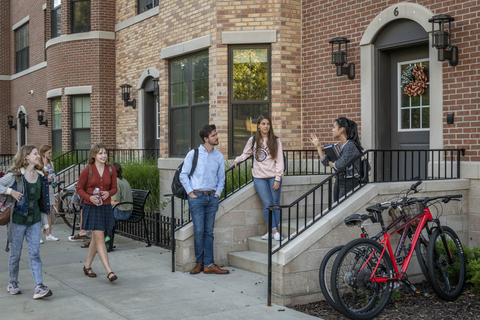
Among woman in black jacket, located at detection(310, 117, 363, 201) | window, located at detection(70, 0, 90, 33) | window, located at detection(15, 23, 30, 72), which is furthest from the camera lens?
window, located at detection(15, 23, 30, 72)

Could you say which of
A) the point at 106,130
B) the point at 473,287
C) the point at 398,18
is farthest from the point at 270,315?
the point at 106,130

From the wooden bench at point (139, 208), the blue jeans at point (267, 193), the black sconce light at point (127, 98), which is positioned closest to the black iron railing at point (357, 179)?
the blue jeans at point (267, 193)

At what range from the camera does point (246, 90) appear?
994cm

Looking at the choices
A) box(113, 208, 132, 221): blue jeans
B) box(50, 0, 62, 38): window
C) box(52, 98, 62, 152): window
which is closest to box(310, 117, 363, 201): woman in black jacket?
box(113, 208, 132, 221): blue jeans

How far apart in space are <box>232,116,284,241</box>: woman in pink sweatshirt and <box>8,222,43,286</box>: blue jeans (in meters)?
2.92

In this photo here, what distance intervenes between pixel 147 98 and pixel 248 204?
7.91 m

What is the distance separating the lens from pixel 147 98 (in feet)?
48.2

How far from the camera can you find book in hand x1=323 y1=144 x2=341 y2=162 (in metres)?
6.68

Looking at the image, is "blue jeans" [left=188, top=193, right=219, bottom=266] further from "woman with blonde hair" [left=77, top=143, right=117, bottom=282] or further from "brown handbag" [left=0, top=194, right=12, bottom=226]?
"brown handbag" [left=0, top=194, right=12, bottom=226]

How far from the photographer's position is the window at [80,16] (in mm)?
16000

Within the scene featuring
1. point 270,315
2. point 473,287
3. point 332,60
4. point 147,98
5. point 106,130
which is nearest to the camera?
point 270,315

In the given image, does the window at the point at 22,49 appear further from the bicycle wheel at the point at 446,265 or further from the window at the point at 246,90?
the bicycle wheel at the point at 446,265

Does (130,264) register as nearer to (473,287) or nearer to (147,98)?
(473,287)

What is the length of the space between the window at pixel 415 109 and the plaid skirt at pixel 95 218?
4884 millimetres
